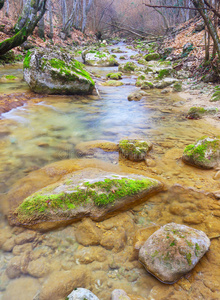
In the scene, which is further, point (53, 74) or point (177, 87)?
point (177, 87)

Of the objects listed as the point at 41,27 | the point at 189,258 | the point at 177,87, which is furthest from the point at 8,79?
the point at 41,27

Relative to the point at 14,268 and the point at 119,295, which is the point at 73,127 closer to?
the point at 14,268

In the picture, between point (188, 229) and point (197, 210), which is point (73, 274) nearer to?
point (188, 229)

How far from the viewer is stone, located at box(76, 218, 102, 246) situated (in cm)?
211

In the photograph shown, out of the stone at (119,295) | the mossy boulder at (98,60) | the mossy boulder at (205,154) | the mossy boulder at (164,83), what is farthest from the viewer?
the mossy boulder at (98,60)

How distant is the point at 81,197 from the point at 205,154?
7.11 feet

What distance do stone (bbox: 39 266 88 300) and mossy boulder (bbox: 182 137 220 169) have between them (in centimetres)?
242

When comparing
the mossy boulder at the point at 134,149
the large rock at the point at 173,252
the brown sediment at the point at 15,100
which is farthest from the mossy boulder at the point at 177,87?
the large rock at the point at 173,252

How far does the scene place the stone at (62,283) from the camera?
1644 millimetres

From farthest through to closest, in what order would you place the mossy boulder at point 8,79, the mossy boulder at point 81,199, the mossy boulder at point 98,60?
the mossy boulder at point 98,60
the mossy boulder at point 8,79
the mossy boulder at point 81,199

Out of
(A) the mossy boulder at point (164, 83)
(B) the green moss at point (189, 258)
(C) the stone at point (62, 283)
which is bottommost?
(C) the stone at point (62, 283)

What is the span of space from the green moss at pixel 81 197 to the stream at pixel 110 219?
22 centimetres

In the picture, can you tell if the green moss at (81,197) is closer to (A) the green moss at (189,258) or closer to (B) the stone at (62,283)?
(B) the stone at (62,283)

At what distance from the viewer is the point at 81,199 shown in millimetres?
2451
